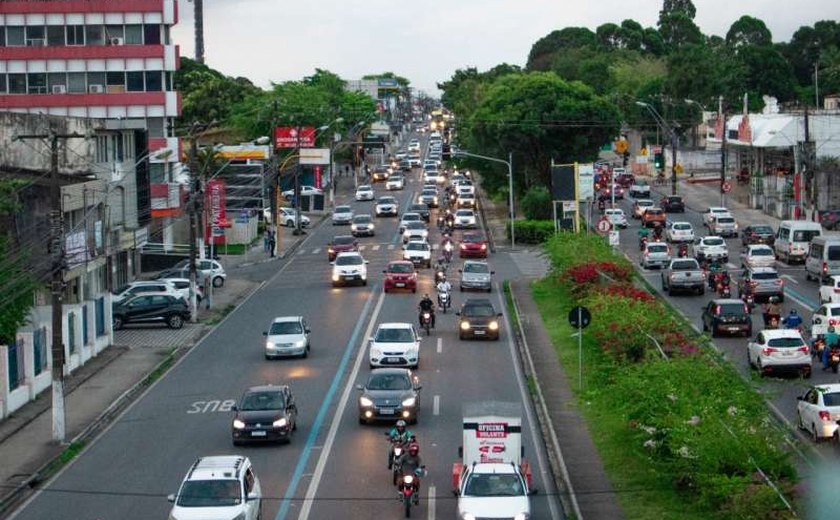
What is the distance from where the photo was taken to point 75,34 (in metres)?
86.1

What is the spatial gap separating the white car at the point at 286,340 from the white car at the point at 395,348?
3.26 meters

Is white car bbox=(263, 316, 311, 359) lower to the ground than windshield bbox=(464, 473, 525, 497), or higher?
higher


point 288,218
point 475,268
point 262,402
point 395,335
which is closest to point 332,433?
point 262,402

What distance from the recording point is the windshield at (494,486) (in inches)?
1097

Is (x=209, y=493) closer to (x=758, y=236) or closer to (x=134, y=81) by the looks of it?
(x=758, y=236)

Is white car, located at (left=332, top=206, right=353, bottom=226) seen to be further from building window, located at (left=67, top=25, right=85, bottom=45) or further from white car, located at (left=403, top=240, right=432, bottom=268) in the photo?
white car, located at (left=403, top=240, right=432, bottom=268)

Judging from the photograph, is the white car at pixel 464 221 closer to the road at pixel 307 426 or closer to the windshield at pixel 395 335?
the road at pixel 307 426

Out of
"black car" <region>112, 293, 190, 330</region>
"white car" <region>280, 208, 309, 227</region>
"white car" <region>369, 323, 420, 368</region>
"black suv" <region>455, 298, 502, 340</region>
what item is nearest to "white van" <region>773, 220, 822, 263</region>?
"black suv" <region>455, 298, 502, 340</region>

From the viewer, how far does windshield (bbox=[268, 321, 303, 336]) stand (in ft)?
169

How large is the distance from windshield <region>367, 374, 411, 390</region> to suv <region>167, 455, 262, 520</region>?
36.9ft

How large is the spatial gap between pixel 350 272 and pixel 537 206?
3403cm

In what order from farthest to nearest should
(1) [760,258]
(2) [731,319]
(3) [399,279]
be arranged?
(1) [760,258], (3) [399,279], (2) [731,319]

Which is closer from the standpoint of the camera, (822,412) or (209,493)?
(209,493)

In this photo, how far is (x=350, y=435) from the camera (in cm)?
3797
